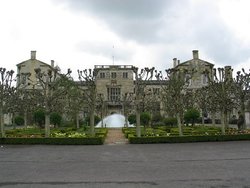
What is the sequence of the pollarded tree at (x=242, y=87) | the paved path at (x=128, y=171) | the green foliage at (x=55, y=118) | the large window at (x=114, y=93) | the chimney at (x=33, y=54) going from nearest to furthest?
the paved path at (x=128, y=171) → the pollarded tree at (x=242, y=87) → the green foliage at (x=55, y=118) → the chimney at (x=33, y=54) → the large window at (x=114, y=93)

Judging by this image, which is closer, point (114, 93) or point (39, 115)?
point (39, 115)

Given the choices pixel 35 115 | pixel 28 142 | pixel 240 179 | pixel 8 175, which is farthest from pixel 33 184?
pixel 35 115

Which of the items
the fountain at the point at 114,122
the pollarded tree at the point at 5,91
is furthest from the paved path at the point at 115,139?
the fountain at the point at 114,122

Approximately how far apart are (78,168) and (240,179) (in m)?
5.52

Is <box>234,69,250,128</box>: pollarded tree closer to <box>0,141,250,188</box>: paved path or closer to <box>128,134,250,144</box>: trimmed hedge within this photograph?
<box>128,134,250,144</box>: trimmed hedge

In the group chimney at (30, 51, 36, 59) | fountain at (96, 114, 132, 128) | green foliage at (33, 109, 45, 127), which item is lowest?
fountain at (96, 114, 132, 128)

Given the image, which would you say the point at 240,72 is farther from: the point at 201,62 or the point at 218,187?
the point at 201,62

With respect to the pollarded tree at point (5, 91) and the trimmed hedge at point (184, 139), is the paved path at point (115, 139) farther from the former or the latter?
the pollarded tree at point (5, 91)

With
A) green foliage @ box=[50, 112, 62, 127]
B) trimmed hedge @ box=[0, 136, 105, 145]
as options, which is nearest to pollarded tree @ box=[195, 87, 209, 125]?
green foliage @ box=[50, 112, 62, 127]

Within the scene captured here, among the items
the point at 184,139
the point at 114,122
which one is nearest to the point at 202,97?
the point at 114,122

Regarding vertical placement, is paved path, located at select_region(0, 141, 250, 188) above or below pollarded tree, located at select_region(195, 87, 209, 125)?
below

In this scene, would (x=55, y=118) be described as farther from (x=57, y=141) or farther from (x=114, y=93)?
(x=114, y=93)

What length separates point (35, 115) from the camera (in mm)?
40594

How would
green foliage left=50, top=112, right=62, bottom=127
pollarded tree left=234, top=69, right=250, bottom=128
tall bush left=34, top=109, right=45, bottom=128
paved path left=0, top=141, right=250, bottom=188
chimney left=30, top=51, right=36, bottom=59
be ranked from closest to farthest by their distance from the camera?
1. paved path left=0, top=141, right=250, bottom=188
2. pollarded tree left=234, top=69, right=250, bottom=128
3. tall bush left=34, top=109, right=45, bottom=128
4. green foliage left=50, top=112, right=62, bottom=127
5. chimney left=30, top=51, right=36, bottom=59
